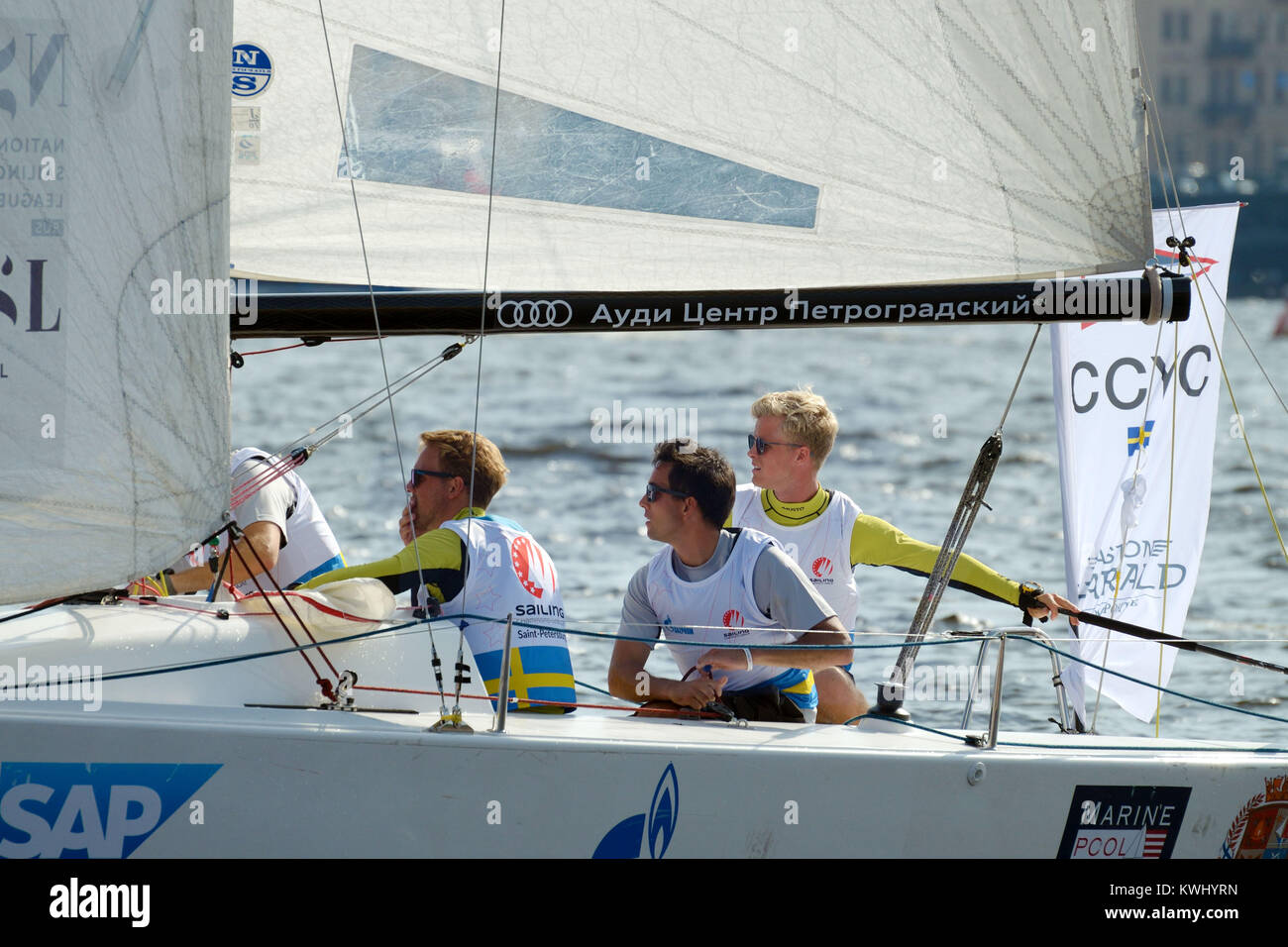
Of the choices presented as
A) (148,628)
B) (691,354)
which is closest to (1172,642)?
(148,628)

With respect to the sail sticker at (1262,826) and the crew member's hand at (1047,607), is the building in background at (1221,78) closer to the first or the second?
the crew member's hand at (1047,607)

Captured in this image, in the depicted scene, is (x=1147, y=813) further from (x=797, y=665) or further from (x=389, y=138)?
(x=389, y=138)

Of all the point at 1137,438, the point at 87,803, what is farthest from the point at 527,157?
the point at 1137,438

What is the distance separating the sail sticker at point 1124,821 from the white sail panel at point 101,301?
212 centimetres

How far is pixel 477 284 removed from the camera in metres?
4.79

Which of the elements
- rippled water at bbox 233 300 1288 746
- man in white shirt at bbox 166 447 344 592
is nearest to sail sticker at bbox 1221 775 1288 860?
rippled water at bbox 233 300 1288 746

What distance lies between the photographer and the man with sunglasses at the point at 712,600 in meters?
4.25

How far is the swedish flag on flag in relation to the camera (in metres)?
6.28

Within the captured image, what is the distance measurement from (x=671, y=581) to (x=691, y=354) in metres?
24.1

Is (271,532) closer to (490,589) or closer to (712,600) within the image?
(490,589)

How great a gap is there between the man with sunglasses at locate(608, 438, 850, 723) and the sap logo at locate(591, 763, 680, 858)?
1.41ft

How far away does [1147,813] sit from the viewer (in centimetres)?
406

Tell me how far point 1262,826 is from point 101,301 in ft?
9.80

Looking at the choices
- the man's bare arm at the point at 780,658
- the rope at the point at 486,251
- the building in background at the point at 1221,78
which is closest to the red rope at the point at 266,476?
the rope at the point at 486,251
